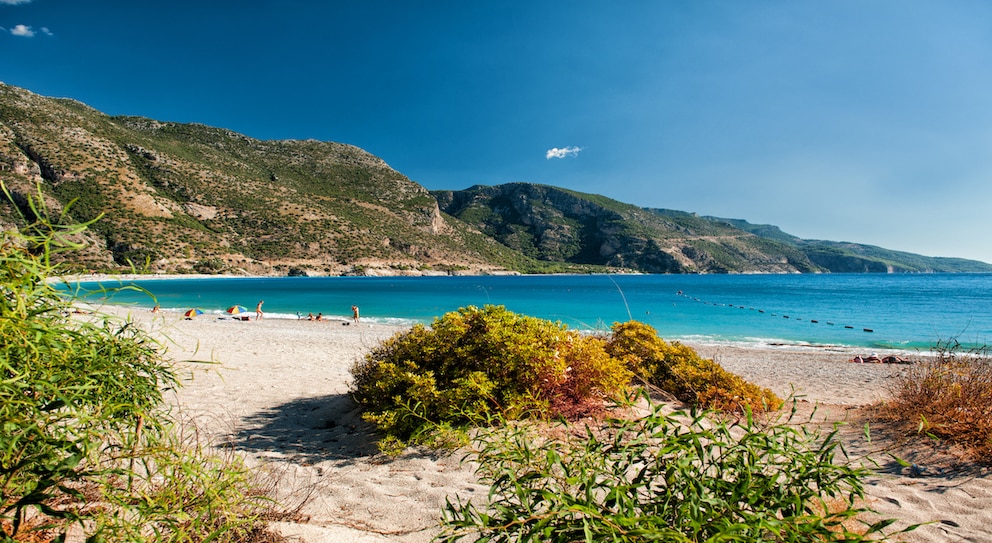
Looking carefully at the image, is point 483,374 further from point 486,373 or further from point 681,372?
point 681,372

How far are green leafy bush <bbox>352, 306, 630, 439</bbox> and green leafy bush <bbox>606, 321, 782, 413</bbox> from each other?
5.01 feet

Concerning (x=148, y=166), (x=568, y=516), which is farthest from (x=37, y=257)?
(x=148, y=166)

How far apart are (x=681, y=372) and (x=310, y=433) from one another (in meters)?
5.38

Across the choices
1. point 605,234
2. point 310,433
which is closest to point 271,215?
point 310,433

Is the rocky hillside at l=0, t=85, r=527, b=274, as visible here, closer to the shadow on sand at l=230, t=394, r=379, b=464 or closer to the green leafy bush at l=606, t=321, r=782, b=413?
the shadow on sand at l=230, t=394, r=379, b=464

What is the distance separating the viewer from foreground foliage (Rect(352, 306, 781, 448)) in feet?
15.1

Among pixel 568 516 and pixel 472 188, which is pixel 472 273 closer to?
pixel 472 188

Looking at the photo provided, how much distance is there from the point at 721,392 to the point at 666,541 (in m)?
5.39

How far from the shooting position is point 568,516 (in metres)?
1.57

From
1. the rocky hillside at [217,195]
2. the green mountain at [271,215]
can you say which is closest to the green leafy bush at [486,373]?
the green mountain at [271,215]

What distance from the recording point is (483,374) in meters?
4.67

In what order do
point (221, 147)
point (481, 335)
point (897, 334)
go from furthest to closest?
point (221, 147)
point (897, 334)
point (481, 335)

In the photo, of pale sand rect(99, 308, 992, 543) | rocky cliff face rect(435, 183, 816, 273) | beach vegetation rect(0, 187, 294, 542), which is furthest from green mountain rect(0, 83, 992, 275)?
beach vegetation rect(0, 187, 294, 542)

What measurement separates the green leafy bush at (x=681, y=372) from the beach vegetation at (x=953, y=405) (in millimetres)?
1418
